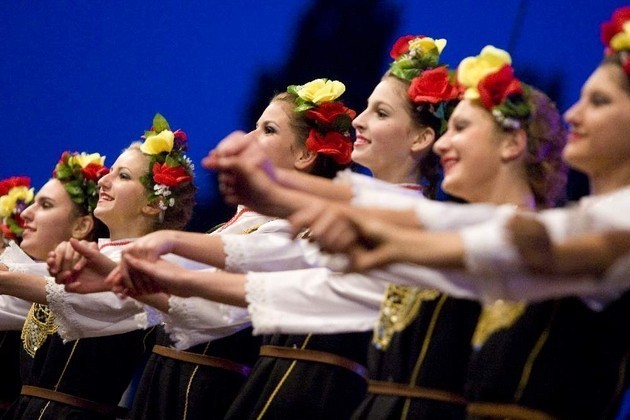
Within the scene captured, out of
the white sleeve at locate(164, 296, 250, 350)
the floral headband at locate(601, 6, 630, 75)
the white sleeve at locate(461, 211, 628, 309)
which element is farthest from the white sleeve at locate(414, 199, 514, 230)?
the white sleeve at locate(164, 296, 250, 350)

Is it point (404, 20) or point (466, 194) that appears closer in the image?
point (466, 194)

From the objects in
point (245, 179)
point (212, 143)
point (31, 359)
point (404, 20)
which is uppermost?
point (404, 20)

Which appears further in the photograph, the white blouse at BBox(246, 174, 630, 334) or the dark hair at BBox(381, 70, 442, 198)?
the dark hair at BBox(381, 70, 442, 198)

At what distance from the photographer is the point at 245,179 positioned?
6.20ft

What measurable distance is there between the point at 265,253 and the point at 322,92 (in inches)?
26.8

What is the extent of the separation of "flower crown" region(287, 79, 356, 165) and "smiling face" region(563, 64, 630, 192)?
1325mm

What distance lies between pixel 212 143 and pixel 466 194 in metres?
2.02

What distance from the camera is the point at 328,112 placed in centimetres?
328

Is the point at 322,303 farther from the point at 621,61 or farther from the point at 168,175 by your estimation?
the point at 168,175

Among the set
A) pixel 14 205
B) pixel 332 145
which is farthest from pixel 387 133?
pixel 14 205

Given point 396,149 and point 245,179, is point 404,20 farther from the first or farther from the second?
point 245,179

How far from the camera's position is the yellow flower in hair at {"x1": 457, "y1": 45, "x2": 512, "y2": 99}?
2324 millimetres

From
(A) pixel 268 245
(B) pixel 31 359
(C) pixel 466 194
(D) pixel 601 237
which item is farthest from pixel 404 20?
(D) pixel 601 237

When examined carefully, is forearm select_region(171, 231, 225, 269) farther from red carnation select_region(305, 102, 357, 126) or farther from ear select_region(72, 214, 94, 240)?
ear select_region(72, 214, 94, 240)
